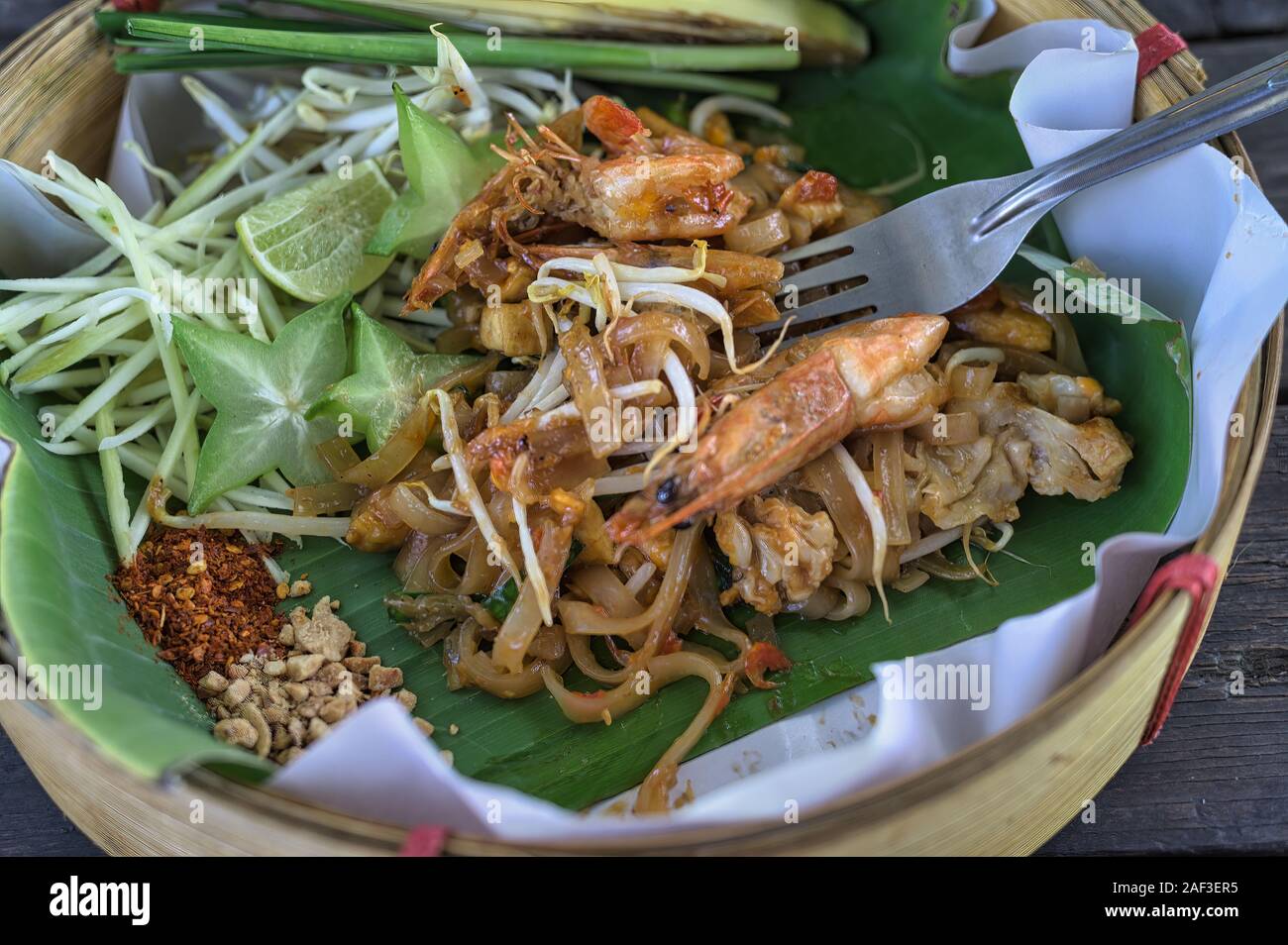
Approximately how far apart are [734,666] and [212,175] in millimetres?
2545

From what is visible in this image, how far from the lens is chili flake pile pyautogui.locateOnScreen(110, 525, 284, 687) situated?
9.33 feet

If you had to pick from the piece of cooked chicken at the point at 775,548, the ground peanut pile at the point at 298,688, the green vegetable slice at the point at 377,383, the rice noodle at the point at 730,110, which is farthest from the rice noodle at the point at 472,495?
the rice noodle at the point at 730,110

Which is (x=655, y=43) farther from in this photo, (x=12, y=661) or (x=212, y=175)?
(x=12, y=661)

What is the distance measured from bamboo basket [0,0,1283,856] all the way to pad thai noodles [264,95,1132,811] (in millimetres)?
604

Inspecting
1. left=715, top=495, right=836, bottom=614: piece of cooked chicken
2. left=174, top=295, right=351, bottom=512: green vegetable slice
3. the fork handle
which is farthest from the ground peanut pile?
the fork handle

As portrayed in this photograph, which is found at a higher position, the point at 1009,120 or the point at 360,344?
the point at 1009,120

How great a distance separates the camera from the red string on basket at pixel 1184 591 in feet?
7.61

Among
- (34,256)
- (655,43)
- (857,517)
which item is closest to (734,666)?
(857,517)

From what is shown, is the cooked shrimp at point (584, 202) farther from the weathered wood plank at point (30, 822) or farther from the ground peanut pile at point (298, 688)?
the weathered wood plank at point (30, 822)

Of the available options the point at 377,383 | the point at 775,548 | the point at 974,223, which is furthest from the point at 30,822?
the point at 974,223

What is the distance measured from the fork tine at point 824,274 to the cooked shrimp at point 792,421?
392mm

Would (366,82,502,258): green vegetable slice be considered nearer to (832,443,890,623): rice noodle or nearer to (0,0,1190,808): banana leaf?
(0,0,1190,808): banana leaf

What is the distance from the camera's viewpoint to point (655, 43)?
3.84 meters
